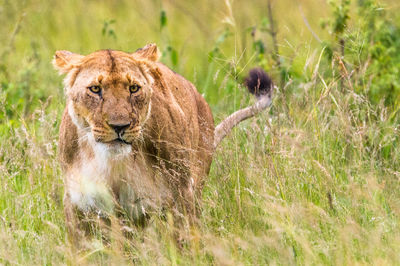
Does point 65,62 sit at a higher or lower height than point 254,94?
higher

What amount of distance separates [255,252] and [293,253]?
0.49ft

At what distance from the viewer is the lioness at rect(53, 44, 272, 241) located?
320 cm

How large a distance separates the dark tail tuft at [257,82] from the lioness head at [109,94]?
33.1 inches

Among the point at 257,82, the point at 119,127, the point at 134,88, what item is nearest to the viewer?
the point at 119,127

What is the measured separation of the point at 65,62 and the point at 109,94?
0.42 metres

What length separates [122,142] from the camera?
319cm

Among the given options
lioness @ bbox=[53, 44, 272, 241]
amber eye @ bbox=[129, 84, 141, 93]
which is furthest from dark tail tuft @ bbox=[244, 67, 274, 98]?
amber eye @ bbox=[129, 84, 141, 93]

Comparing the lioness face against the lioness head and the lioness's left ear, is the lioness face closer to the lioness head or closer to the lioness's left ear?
the lioness head

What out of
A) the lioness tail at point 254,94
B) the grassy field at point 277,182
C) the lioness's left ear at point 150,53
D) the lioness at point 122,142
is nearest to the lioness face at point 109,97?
the lioness at point 122,142

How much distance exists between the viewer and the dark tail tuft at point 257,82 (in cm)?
414

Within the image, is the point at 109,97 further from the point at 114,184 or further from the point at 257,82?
the point at 257,82

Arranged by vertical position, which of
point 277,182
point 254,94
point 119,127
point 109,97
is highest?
point 109,97

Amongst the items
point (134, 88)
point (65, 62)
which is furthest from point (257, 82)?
point (65, 62)

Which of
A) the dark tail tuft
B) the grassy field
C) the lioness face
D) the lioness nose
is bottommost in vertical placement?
the grassy field
